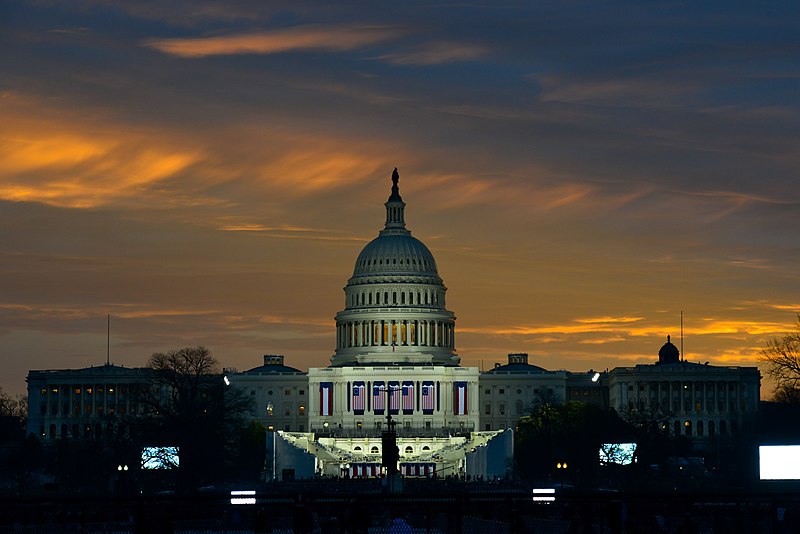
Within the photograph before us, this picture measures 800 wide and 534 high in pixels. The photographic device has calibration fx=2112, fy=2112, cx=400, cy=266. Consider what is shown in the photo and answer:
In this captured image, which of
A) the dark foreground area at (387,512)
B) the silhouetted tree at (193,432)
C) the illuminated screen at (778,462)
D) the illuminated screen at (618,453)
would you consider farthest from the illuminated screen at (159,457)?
the dark foreground area at (387,512)

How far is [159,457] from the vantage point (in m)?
166

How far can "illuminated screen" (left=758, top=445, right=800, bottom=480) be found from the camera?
101m

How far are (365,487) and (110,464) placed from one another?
846 inches

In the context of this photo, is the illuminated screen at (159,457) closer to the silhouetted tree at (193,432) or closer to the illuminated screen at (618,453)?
the silhouetted tree at (193,432)

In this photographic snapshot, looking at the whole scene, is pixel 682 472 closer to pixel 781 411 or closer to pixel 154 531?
pixel 781 411

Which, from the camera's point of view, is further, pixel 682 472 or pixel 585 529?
pixel 682 472

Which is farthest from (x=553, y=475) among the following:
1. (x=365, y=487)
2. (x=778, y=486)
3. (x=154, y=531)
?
(x=154, y=531)

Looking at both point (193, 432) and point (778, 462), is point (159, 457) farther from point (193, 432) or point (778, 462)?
point (778, 462)

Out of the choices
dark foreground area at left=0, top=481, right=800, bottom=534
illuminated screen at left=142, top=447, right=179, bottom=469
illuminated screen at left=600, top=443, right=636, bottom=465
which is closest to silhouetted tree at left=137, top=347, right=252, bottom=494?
illuminated screen at left=142, top=447, right=179, bottom=469

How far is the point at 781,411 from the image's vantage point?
190875 millimetres

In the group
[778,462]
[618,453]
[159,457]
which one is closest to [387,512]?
[778,462]

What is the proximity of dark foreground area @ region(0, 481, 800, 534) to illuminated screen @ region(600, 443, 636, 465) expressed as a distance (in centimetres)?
10633

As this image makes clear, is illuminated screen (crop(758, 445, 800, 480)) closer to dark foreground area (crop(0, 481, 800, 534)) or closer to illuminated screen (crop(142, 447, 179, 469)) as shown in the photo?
dark foreground area (crop(0, 481, 800, 534))

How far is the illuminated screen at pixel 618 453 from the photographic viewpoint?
177 m
